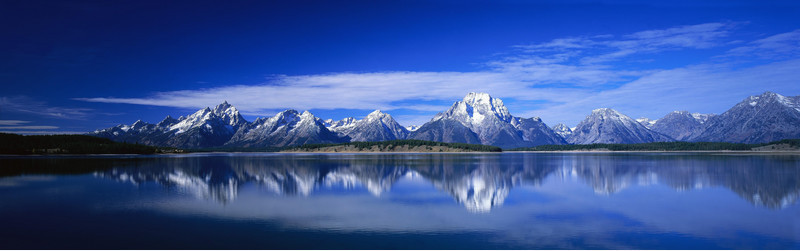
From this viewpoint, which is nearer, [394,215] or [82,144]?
[394,215]

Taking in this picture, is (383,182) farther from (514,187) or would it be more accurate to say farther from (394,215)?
(394,215)

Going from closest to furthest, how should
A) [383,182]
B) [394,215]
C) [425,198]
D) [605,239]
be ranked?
[605,239]
[394,215]
[425,198]
[383,182]

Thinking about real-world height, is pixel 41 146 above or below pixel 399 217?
above

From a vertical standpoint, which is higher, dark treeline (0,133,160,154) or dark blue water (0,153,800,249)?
dark treeline (0,133,160,154)

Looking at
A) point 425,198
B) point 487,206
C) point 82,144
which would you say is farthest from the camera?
point 82,144

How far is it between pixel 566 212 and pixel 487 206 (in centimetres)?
568

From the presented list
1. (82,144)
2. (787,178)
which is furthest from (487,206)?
(82,144)

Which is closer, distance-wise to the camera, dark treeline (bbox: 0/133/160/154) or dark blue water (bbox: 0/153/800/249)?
dark blue water (bbox: 0/153/800/249)

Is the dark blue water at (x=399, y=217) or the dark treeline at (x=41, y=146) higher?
the dark treeline at (x=41, y=146)

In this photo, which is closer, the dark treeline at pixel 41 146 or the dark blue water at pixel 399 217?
the dark blue water at pixel 399 217

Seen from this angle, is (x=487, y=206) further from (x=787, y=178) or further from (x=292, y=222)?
(x=787, y=178)

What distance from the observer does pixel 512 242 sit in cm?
2277

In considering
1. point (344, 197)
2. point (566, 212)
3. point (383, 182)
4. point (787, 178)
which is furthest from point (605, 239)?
point (787, 178)

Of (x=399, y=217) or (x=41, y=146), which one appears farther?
(x=41, y=146)
